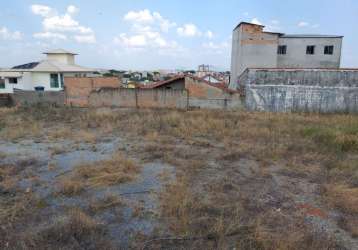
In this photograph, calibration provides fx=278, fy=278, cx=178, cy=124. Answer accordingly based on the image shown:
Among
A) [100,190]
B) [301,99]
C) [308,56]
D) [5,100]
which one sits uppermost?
[308,56]

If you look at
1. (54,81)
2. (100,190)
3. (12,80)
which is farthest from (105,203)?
(12,80)

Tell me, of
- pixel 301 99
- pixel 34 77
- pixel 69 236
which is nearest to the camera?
pixel 69 236

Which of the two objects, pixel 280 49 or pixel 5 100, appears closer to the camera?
pixel 5 100

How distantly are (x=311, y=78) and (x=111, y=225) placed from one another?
47.0ft

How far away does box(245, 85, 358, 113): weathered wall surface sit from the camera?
592 inches

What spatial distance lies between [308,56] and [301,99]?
11.4m

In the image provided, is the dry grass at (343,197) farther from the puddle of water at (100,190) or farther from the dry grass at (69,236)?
the dry grass at (69,236)

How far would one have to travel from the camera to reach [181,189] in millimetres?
5203

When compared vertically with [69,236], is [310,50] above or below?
above

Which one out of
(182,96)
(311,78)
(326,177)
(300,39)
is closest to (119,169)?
(326,177)

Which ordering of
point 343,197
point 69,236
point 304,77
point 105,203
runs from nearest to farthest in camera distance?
point 69,236
point 105,203
point 343,197
point 304,77

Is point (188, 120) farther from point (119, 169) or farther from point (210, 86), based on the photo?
point (119, 169)

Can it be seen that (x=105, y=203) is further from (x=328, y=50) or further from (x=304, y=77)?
(x=328, y=50)

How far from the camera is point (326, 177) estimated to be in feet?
19.7
